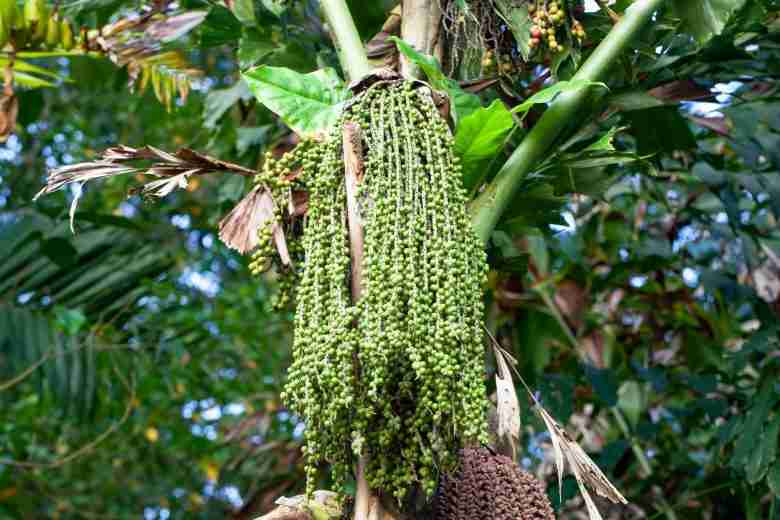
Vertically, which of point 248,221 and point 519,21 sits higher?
point 519,21

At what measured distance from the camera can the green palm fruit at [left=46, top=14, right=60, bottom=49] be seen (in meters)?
2.59

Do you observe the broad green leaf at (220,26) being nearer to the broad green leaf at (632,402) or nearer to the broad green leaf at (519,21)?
the broad green leaf at (519,21)

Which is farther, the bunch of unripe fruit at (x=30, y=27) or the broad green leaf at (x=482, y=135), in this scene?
the bunch of unripe fruit at (x=30, y=27)

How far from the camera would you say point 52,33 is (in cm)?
261

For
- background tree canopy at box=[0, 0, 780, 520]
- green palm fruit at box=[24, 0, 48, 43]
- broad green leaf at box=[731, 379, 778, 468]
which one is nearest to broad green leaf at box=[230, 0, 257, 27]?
background tree canopy at box=[0, 0, 780, 520]

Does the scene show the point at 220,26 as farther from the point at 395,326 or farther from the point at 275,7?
the point at 395,326

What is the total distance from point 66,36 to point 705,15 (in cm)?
172

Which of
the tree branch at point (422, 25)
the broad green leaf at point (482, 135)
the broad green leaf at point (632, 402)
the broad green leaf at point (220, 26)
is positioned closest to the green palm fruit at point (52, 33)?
the broad green leaf at point (220, 26)

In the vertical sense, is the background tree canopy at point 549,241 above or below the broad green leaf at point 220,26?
below

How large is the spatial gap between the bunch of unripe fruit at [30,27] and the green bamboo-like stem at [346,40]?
109 centimetres

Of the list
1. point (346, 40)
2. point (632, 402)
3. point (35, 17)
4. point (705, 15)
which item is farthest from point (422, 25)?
point (632, 402)

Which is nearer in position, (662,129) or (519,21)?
(519,21)

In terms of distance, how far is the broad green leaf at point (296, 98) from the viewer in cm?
157

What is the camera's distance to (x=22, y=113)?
292cm
